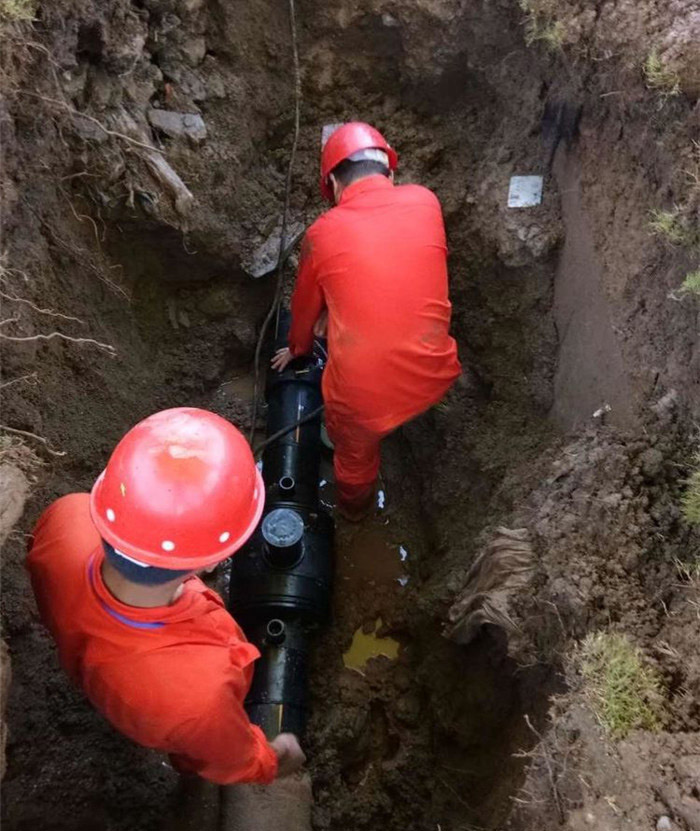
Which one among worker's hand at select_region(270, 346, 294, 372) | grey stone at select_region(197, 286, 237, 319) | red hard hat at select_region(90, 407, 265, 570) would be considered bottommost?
worker's hand at select_region(270, 346, 294, 372)

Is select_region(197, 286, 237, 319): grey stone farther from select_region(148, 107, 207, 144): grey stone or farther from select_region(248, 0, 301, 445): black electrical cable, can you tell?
select_region(148, 107, 207, 144): grey stone

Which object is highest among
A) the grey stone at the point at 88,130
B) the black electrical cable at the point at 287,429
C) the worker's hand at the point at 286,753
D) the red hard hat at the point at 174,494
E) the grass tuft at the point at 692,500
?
the grey stone at the point at 88,130

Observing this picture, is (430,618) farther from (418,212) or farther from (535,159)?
(535,159)

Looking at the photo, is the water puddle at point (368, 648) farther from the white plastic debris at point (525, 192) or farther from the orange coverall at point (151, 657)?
the white plastic debris at point (525, 192)

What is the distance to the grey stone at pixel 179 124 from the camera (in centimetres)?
307

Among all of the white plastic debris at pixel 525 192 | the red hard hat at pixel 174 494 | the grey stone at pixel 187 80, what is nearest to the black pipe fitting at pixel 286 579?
the red hard hat at pixel 174 494

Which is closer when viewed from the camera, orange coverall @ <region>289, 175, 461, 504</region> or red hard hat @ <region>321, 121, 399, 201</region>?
orange coverall @ <region>289, 175, 461, 504</region>

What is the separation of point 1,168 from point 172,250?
1.09 m

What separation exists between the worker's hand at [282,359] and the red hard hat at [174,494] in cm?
170

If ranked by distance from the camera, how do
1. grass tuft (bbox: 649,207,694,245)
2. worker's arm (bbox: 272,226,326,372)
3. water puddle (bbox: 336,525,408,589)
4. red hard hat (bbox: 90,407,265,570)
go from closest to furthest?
1. red hard hat (bbox: 90,407,265,570)
2. grass tuft (bbox: 649,207,694,245)
3. worker's arm (bbox: 272,226,326,372)
4. water puddle (bbox: 336,525,408,589)

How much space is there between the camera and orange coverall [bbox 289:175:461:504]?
2.73m

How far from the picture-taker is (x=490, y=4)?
3.05 m

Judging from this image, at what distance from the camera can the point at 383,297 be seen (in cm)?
271

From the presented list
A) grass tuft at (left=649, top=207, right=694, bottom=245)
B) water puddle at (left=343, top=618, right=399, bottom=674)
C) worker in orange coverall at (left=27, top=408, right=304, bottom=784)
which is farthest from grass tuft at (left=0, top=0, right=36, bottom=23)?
water puddle at (left=343, top=618, right=399, bottom=674)
